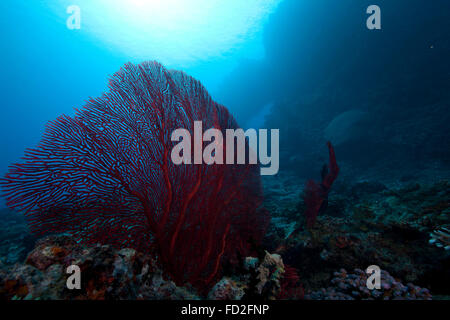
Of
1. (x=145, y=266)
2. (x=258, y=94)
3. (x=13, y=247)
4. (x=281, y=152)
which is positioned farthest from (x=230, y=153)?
(x=258, y=94)

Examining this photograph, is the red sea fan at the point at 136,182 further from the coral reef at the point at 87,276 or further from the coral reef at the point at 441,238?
the coral reef at the point at 441,238

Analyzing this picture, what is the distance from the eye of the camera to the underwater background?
86.3 inches

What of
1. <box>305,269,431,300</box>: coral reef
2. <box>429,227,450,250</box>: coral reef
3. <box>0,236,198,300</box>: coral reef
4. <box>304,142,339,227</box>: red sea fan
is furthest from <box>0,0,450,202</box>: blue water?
<box>0,236,198,300</box>: coral reef

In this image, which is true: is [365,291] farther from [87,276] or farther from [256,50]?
[256,50]

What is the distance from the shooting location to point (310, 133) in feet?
67.0

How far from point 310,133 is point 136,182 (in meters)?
21.0

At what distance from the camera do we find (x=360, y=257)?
326 centimetres

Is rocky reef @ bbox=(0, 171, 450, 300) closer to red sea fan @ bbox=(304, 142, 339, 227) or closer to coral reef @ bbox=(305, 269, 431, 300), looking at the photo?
coral reef @ bbox=(305, 269, 431, 300)

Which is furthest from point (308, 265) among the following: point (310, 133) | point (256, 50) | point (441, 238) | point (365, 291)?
point (256, 50)

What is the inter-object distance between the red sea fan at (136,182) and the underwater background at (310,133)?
1.20ft

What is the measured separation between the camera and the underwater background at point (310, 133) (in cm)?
219
